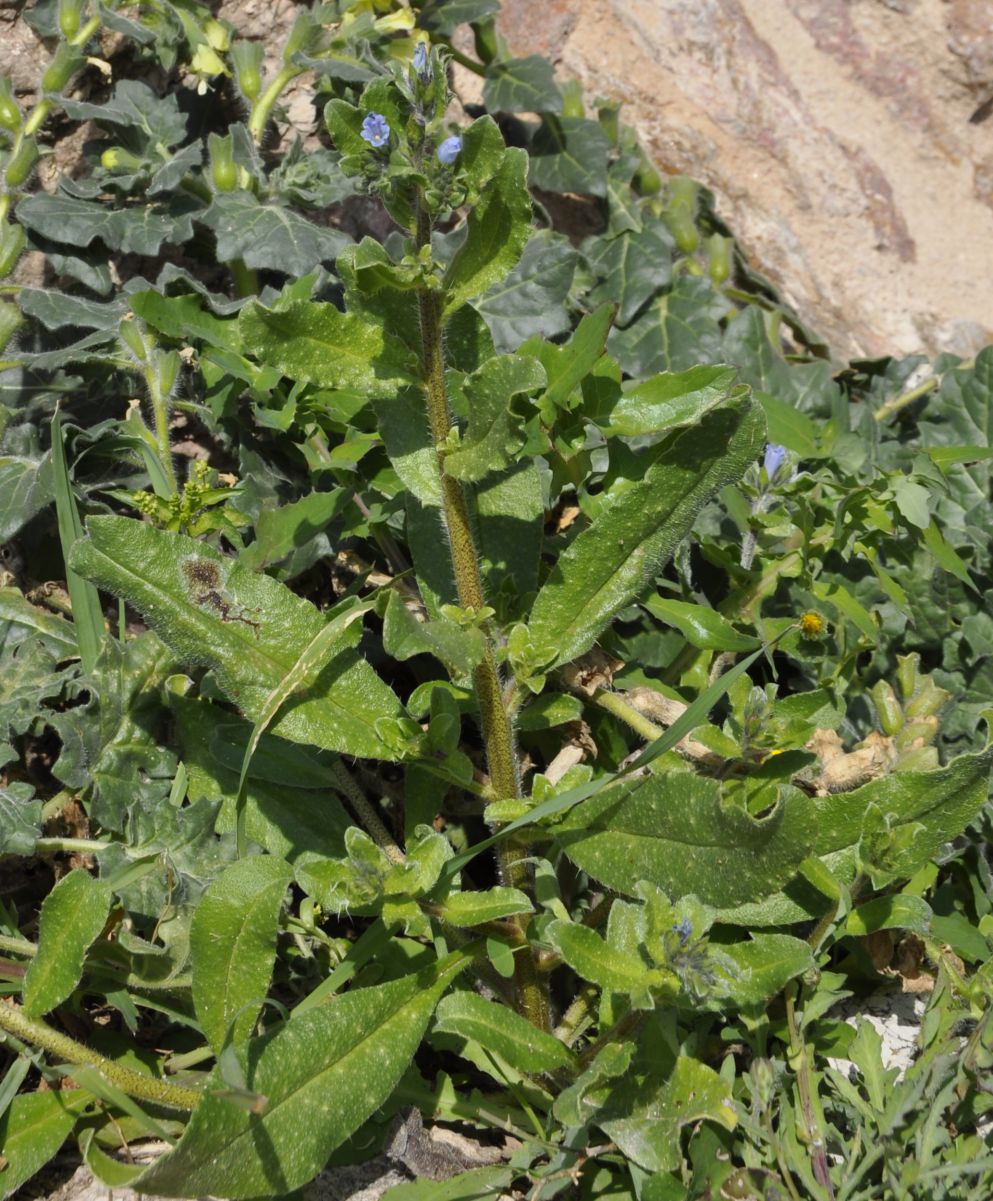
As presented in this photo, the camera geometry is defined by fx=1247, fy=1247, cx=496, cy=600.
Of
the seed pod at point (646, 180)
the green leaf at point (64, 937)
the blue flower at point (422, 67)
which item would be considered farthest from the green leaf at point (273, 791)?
the seed pod at point (646, 180)

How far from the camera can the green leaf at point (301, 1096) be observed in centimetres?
187

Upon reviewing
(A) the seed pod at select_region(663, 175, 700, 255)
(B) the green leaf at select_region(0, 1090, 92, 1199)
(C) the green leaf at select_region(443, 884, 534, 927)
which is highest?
(A) the seed pod at select_region(663, 175, 700, 255)

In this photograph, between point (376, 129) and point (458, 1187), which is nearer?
point (376, 129)

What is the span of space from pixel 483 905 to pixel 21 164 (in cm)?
223

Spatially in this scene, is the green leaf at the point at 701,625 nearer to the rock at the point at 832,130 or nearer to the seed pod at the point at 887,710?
the seed pod at the point at 887,710

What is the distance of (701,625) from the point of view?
254 centimetres

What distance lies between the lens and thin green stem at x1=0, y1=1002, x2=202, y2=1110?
2084 millimetres

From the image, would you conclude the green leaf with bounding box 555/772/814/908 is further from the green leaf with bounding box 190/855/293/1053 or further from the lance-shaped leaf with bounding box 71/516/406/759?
the green leaf with bounding box 190/855/293/1053

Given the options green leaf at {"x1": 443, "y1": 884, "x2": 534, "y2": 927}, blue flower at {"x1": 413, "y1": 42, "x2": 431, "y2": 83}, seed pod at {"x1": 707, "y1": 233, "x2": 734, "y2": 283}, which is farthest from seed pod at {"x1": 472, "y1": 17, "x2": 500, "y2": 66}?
green leaf at {"x1": 443, "y1": 884, "x2": 534, "y2": 927}

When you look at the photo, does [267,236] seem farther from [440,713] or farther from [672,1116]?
[672,1116]

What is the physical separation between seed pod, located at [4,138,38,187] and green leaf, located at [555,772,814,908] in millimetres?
2162

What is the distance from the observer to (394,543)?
2893 mm

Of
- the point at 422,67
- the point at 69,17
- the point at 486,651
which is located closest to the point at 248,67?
the point at 69,17

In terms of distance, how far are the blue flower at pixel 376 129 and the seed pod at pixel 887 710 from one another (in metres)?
1.63
